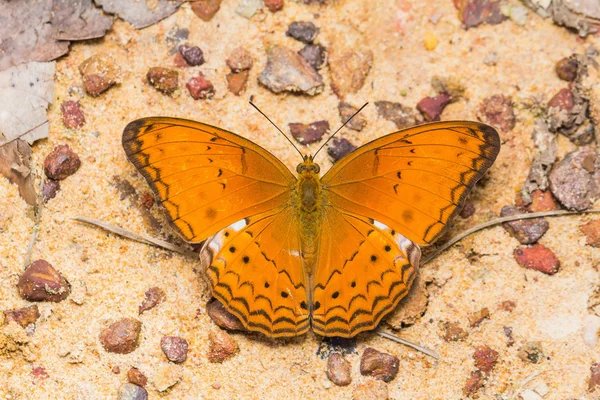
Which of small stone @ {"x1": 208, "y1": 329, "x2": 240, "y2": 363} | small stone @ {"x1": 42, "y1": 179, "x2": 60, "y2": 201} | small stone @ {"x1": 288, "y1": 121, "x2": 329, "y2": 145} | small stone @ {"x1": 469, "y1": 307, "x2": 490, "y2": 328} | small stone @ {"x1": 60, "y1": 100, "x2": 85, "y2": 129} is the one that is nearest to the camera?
small stone @ {"x1": 208, "y1": 329, "x2": 240, "y2": 363}

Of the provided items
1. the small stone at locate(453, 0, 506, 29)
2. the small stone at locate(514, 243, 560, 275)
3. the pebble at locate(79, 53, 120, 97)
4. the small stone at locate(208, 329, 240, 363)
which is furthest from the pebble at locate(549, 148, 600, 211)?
the pebble at locate(79, 53, 120, 97)

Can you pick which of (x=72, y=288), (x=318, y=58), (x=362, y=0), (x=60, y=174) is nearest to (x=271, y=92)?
(x=318, y=58)

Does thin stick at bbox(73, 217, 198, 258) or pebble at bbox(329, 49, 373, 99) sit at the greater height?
pebble at bbox(329, 49, 373, 99)

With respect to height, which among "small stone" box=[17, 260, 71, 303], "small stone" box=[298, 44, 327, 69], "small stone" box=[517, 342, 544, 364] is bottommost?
"small stone" box=[517, 342, 544, 364]

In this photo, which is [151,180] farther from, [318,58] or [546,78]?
[546,78]

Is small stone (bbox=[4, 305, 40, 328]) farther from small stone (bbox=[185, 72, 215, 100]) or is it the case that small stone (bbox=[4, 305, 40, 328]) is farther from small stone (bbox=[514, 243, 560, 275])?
small stone (bbox=[514, 243, 560, 275])
